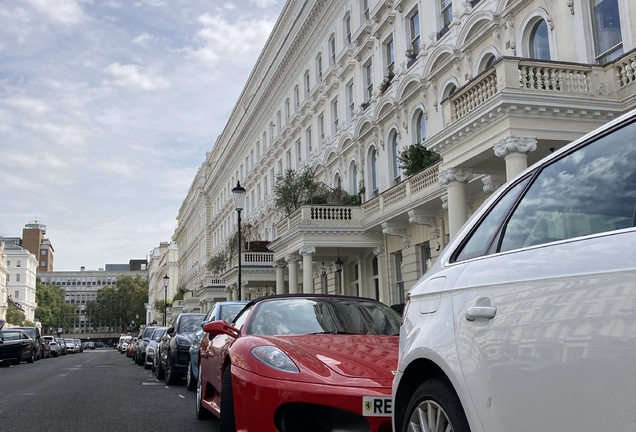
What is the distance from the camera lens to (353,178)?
30.8 m

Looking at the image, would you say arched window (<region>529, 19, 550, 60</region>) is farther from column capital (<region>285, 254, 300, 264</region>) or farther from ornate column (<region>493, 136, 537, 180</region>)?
column capital (<region>285, 254, 300, 264</region>)

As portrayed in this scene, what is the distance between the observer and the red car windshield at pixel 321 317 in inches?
263

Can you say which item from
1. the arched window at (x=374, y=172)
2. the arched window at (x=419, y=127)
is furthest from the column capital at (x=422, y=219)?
the arched window at (x=374, y=172)

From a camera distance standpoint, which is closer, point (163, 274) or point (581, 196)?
point (581, 196)

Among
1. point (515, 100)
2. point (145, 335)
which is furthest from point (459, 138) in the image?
point (145, 335)

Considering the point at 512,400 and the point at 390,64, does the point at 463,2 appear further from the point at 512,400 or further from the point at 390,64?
the point at 512,400

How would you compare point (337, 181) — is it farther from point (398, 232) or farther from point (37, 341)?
point (37, 341)

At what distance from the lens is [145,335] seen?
98.5 ft

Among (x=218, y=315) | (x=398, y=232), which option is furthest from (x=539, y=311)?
(x=398, y=232)

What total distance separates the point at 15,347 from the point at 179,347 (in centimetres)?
1768

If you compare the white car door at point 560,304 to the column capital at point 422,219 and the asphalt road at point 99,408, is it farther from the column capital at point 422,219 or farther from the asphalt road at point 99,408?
the column capital at point 422,219

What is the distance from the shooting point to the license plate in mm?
4871

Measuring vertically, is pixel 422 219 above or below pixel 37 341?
above

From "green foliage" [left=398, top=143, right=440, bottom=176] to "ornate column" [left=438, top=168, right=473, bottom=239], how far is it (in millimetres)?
5864
